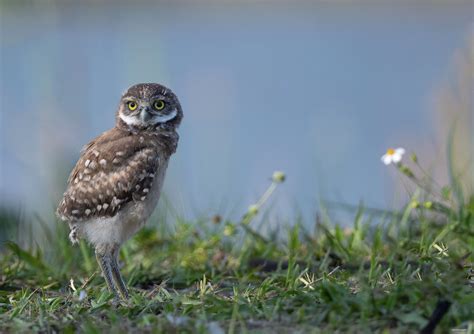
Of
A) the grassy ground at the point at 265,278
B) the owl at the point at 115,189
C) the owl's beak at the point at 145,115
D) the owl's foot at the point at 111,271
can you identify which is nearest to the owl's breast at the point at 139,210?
the owl at the point at 115,189

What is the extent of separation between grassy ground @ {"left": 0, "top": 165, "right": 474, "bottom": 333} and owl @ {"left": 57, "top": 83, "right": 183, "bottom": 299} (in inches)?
11.0

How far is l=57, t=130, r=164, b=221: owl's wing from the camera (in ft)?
17.1

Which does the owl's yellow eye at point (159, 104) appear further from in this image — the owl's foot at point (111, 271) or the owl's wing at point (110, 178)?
the owl's foot at point (111, 271)

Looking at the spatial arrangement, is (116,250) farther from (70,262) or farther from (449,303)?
(449,303)

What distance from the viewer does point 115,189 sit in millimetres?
5215

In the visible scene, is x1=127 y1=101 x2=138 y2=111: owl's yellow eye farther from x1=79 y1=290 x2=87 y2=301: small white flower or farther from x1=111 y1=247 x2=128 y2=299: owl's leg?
x1=79 y1=290 x2=87 y2=301: small white flower

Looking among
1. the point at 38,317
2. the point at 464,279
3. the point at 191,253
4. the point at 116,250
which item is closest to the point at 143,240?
the point at 191,253

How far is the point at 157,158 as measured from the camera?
5.35m

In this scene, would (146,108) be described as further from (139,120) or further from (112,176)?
(112,176)

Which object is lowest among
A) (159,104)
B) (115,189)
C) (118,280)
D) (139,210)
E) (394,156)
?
(118,280)

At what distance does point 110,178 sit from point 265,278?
119 cm

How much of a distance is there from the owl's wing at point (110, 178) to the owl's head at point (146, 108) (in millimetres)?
196

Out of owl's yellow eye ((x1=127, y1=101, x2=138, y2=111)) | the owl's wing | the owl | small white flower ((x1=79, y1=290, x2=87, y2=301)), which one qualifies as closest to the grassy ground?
small white flower ((x1=79, y1=290, x2=87, y2=301))

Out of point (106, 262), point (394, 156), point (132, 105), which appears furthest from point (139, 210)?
point (394, 156)
